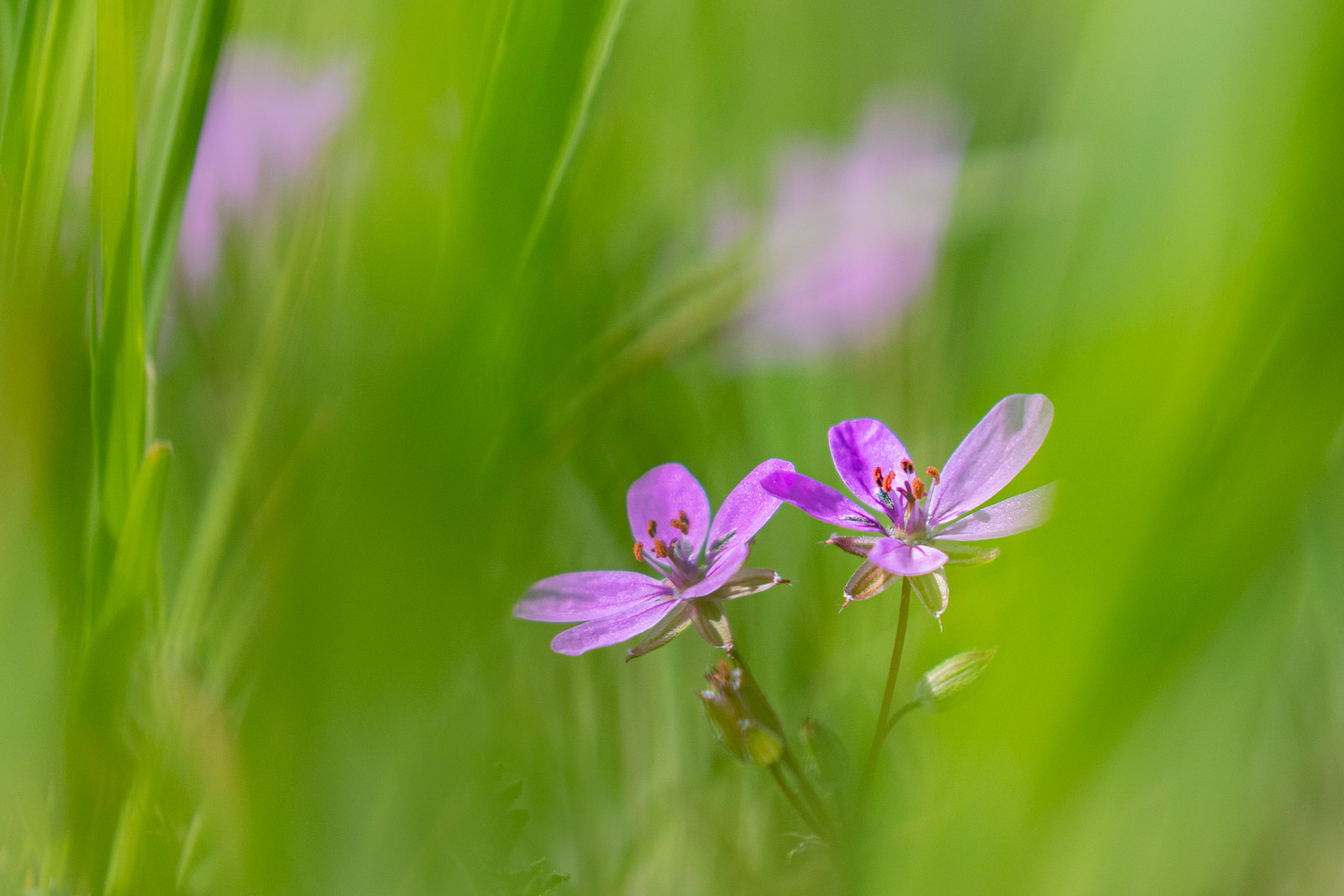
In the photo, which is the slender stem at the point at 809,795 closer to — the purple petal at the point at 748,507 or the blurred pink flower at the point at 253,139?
the purple petal at the point at 748,507

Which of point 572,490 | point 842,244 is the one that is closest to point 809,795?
point 572,490

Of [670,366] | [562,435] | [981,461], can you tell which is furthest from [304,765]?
[670,366]

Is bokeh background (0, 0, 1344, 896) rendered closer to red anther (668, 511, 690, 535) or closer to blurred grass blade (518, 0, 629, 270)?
blurred grass blade (518, 0, 629, 270)

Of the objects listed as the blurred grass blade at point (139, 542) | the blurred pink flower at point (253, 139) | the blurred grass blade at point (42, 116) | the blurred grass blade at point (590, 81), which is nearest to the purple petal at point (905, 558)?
the blurred grass blade at point (590, 81)

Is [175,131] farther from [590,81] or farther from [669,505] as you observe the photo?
[669,505]

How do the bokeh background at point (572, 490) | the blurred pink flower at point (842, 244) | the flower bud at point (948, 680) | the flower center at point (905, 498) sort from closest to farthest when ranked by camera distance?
1. the bokeh background at point (572, 490)
2. the flower bud at point (948, 680)
3. the flower center at point (905, 498)
4. the blurred pink flower at point (842, 244)

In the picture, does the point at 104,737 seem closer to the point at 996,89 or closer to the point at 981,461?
the point at 981,461

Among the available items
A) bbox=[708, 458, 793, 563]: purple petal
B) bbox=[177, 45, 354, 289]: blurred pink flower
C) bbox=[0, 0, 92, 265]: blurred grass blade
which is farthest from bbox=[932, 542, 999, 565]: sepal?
bbox=[177, 45, 354, 289]: blurred pink flower
